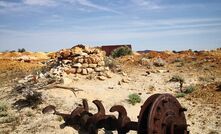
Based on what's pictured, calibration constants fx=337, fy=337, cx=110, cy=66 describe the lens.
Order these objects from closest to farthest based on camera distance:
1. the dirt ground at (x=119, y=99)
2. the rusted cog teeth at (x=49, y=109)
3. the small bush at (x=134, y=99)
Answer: the dirt ground at (x=119, y=99) < the rusted cog teeth at (x=49, y=109) < the small bush at (x=134, y=99)

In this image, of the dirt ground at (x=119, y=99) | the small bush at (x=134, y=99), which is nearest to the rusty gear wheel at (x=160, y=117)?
the dirt ground at (x=119, y=99)

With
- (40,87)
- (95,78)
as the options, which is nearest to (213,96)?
(95,78)

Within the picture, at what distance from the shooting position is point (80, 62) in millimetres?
15750

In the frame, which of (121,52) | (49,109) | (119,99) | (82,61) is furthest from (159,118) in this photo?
(121,52)

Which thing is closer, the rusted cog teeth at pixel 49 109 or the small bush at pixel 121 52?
Answer: the rusted cog teeth at pixel 49 109

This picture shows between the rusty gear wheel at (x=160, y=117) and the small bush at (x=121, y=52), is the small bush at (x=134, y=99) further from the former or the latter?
the small bush at (x=121, y=52)

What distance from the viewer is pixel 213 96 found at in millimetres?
13312

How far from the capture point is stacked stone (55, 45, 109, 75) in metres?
15.4

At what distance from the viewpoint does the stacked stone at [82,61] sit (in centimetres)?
1544

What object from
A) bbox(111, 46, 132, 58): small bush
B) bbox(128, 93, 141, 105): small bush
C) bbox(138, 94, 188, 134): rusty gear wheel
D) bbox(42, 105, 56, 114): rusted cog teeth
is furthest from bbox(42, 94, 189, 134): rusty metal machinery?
bbox(111, 46, 132, 58): small bush

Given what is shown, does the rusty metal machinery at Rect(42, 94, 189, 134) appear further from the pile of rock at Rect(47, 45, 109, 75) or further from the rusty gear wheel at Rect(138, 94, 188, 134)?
the pile of rock at Rect(47, 45, 109, 75)

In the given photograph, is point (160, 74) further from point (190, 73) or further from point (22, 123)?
point (22, 123)

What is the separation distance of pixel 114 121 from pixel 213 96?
744cm

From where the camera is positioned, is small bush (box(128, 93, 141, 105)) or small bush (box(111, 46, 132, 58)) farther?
small bush (box(111, 46, 132, 58))
